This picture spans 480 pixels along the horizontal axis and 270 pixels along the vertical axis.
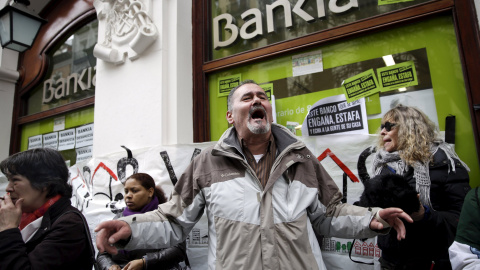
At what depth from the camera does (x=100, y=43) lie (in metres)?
4.14

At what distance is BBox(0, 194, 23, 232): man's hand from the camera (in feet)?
5.93

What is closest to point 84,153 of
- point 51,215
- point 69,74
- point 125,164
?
point 69,74

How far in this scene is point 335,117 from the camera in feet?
10.1

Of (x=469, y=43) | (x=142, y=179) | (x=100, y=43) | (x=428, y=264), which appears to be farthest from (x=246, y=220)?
(x=100, y=43)

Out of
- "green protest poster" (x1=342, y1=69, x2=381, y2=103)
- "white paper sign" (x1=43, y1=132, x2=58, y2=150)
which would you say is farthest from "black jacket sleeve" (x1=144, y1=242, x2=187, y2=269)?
"white paper sign" (x1=43, y1=132, x2=58, y2=150)

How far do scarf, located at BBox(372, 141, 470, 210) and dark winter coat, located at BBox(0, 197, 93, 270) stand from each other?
2.05 metres

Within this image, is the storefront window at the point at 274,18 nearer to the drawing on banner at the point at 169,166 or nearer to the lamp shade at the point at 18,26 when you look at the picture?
the drawing on banner at the point at 169,166

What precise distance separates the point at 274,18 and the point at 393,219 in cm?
261

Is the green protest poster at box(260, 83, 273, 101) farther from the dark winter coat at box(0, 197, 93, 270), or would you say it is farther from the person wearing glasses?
the dark winter coat at box(0, 197, 93, 270)

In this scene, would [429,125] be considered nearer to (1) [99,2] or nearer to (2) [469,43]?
(2) [469,43]

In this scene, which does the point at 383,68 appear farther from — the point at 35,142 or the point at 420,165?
the point at 35,142

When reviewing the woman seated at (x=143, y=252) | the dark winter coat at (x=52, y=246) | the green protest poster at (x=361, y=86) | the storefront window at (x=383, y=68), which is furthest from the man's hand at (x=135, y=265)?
the green protest poster at (x=361, y=86)

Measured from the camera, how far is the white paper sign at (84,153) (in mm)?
4750

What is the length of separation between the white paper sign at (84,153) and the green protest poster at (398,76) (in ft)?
12.7
